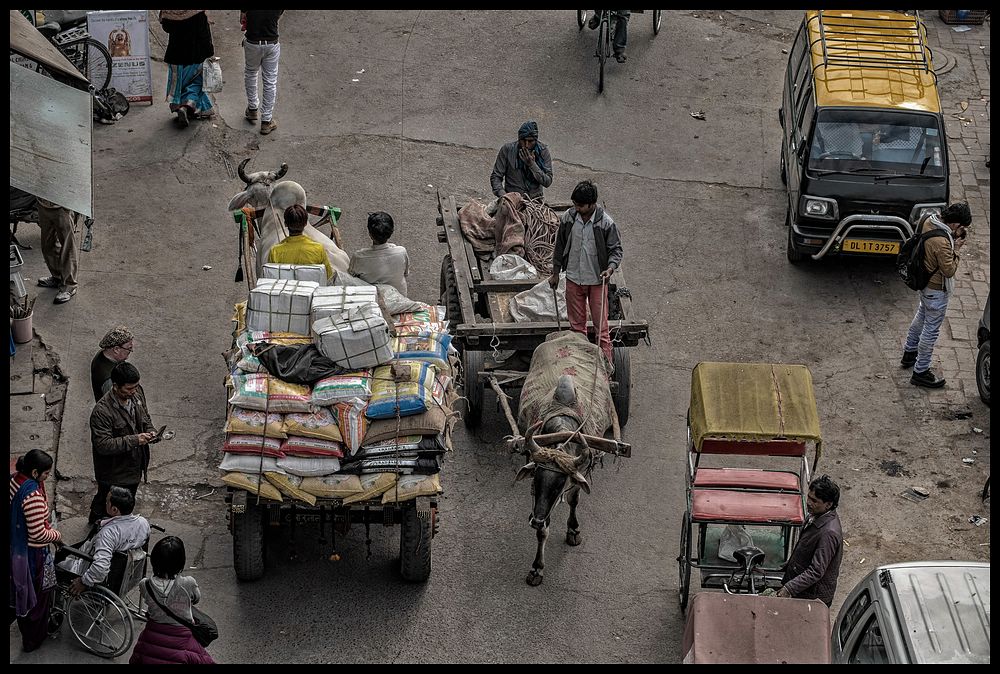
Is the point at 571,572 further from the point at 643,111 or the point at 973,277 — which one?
the point at 643,111

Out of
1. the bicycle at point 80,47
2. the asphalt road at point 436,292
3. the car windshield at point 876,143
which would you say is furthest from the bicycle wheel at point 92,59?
the car windshield at point 876,143

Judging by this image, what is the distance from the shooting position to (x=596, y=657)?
941 centimetres

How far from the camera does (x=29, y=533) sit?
842 centimetres

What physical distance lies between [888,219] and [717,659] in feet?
24.2

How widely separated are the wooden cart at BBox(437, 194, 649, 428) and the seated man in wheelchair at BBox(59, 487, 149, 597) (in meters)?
3.19

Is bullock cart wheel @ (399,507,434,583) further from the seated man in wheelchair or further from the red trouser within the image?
the red trouser

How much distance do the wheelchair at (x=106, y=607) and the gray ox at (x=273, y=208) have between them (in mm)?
3404

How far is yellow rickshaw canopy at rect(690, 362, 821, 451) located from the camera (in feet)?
30.0

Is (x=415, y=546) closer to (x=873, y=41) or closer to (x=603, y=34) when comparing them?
(x=873, y=41)

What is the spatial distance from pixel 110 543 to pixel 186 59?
909 cm

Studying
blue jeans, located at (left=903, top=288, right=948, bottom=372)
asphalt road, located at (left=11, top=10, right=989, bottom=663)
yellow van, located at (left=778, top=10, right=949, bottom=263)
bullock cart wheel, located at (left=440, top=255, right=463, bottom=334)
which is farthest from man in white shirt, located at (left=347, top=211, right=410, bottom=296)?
yellow van, located at (left=778, top=10, right=949, bottom=263)

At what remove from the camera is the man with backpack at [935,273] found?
1208 centimetres

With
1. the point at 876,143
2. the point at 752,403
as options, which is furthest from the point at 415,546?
the point at 876,143

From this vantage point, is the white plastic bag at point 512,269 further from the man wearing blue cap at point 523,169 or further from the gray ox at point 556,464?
the gray ox at point 556,464
